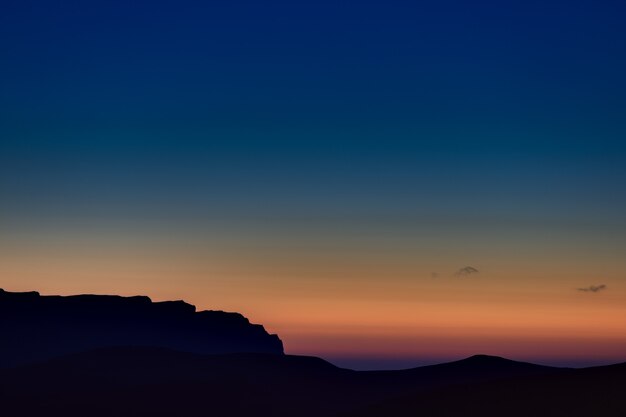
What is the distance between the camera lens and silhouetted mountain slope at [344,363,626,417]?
A: 295ft

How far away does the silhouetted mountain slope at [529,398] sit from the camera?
89938 mm

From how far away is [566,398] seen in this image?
9406 centimetres

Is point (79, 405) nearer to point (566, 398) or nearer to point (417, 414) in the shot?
point (417, 414)

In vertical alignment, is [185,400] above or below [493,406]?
above

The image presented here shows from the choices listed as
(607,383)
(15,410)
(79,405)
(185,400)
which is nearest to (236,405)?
(185,400)

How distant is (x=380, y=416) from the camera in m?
105

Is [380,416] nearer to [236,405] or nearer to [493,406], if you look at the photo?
[493,406]

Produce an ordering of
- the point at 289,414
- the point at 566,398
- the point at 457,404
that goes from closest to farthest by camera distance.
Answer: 1. the point at 566,398
2. the point at 457,404
3. the point at 289,414

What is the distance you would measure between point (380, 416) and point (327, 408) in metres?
94.3

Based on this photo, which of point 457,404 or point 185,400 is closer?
point 457,404

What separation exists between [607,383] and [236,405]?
111 metres

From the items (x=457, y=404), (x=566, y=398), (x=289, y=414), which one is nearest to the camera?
(x=566, y=398)

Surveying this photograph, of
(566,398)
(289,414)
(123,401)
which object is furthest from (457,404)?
(123,401)

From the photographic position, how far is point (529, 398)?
319 feet
